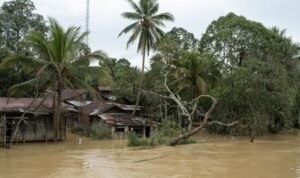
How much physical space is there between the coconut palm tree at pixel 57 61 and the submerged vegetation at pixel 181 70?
61 millimetres

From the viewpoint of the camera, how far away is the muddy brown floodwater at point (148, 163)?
14.6 meters

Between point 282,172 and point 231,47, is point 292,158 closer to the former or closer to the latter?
point 282,172

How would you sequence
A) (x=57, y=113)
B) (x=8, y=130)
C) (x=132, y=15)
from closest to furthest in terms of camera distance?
1. (x=8, y=130)
2. (x=57, y=113)
3. (x=132, y=15)

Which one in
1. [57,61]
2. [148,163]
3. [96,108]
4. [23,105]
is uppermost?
[57,61]

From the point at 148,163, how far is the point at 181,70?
60.8ft

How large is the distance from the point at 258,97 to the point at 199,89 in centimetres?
492

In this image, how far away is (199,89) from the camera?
115 feet

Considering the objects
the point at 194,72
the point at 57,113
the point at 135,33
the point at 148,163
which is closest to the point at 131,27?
the point at 135,33

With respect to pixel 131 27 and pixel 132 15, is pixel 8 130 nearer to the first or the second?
pixel 131 27

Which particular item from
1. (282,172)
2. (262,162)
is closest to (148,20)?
(262,162)

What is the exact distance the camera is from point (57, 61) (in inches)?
987

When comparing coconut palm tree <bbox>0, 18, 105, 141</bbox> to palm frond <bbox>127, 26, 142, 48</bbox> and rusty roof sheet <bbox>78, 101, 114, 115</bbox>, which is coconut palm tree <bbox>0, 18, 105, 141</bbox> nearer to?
rusty roof sheet <bbox>78, 101, 114, 115</bbox>

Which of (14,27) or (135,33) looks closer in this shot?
(14,27)

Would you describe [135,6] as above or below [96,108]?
above
